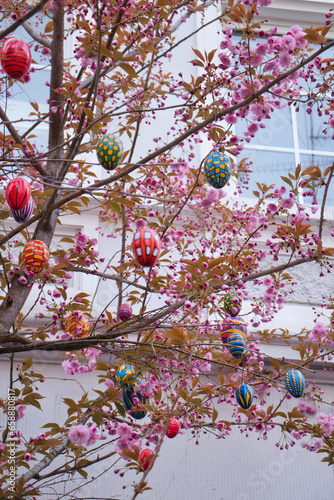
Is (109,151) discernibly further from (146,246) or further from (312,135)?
(312,135)

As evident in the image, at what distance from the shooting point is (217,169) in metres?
3.13

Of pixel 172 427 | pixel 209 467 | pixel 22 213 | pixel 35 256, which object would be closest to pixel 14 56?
pixel 22 213

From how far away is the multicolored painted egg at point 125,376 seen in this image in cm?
328

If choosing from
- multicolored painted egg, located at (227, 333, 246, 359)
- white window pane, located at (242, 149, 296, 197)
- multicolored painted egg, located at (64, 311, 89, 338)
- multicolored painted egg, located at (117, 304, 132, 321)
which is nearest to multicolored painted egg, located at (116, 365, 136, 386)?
multicolored painted egg, located at (64, 311, 89, 338)

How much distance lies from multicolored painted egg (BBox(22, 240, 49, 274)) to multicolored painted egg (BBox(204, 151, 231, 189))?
0.91m

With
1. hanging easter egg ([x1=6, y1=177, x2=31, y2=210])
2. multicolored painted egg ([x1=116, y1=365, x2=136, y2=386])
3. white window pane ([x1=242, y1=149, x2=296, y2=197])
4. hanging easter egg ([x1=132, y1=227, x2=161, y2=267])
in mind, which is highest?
white window pane ([x1=242, y1=149, x2=296, y2=197])

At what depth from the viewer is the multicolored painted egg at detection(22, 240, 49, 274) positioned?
3059mm

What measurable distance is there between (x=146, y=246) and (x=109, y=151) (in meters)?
0.55

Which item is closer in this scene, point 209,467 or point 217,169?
point 217,169

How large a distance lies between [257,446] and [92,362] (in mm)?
1772

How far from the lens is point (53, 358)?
4715mm

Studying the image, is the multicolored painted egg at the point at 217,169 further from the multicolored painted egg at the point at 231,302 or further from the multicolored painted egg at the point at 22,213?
the multicolored painted egg at the point at 22,213

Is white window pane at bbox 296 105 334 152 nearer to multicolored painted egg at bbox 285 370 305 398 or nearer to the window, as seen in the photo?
the window

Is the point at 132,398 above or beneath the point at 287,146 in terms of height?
beneath
